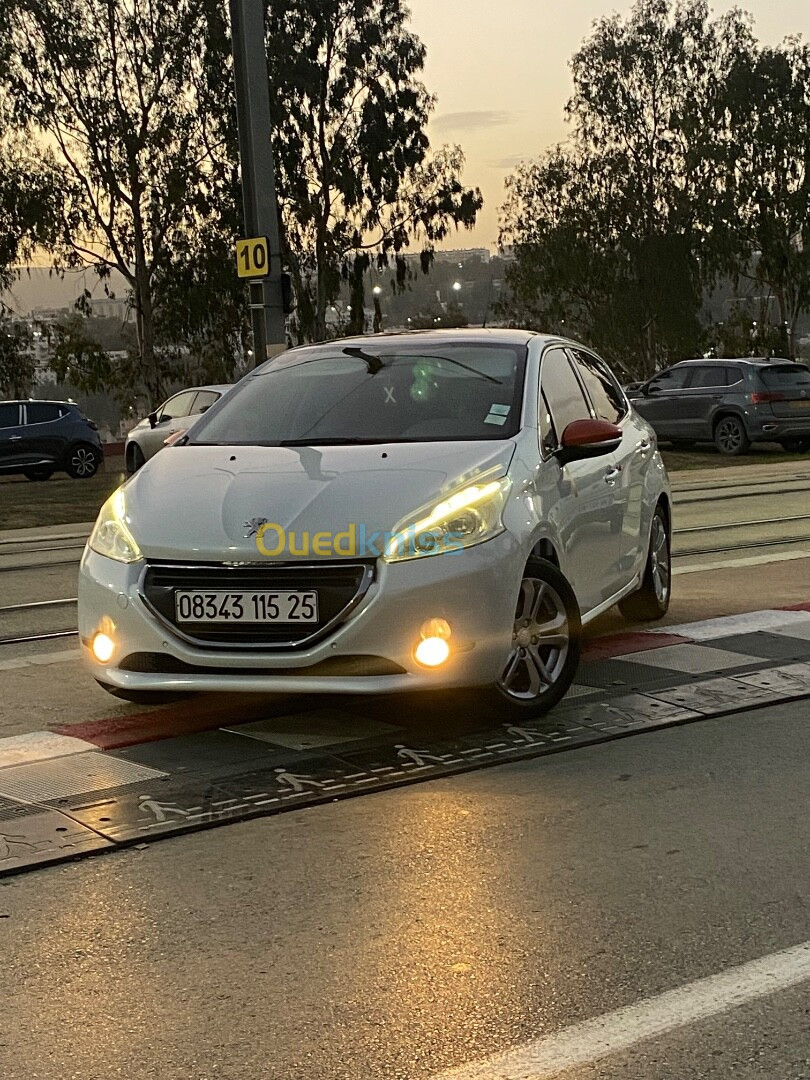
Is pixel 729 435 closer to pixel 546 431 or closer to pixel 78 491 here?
pixel 78 491

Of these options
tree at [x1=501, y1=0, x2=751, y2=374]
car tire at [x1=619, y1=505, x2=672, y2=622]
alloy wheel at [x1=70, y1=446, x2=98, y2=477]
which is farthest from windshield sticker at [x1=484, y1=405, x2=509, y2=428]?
tree at [x1=501, y1=0, x2=751, y2=374]

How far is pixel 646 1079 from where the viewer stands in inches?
123

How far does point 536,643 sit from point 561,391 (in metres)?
1.53

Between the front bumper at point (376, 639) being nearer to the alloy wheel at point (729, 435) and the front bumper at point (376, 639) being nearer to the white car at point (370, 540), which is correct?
the white car at point (370, 540)

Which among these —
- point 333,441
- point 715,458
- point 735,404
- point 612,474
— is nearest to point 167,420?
point 715,458

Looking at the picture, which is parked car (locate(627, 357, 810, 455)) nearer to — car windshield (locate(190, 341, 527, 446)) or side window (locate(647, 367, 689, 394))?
side window (locate(647, 367, 689, 394))

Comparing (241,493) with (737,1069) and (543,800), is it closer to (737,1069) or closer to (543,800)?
(543,800)

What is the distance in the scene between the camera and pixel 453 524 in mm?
5961

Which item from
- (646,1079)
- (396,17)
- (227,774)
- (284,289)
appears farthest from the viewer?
(396,17)

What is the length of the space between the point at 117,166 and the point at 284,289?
2563cm

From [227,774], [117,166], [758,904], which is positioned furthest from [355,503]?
[117,166]

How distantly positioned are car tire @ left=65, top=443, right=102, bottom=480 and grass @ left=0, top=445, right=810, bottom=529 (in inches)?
7.2

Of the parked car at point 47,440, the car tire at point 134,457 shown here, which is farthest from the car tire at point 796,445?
the parked car at point 47,440

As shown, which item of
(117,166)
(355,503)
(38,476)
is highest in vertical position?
(117,166)
